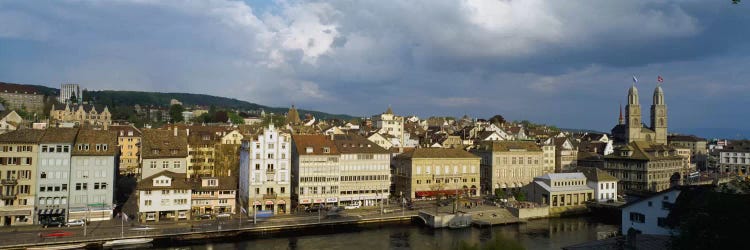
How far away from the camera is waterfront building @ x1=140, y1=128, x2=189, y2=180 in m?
66.0

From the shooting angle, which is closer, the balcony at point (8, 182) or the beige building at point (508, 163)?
the balcony at point (8, 182)

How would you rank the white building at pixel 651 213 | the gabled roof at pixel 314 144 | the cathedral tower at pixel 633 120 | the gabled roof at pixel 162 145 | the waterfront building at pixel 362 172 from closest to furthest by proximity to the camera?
the white building at pixel 651 213 < the gabled roof at pixel 162 145 < the gabled roof at pixel 314 144 < the waterfront building at pixel 362 172 < the cathedral tower at pixel 633 120

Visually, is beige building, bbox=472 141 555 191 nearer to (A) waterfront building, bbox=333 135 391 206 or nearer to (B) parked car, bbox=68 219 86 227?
(A) waterfront building, bbox=333 135 391 206

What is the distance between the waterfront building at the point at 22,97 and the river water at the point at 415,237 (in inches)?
6077

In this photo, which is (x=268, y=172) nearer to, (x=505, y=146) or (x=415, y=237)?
(x=415, y=237)

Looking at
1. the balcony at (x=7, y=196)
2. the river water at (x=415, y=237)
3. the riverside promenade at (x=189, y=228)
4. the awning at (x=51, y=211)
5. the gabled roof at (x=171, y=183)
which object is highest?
the gabled roof at (x=171, y=183)

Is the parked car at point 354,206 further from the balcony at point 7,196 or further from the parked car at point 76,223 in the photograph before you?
the balcony at point 7,196

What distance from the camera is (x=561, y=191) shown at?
260 ft

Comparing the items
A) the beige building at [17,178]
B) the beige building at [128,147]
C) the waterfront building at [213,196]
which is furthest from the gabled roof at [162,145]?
the beige building at [128,147]

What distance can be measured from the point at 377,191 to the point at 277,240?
21963mm

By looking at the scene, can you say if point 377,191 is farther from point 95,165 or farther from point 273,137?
point 95,165

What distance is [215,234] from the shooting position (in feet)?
189

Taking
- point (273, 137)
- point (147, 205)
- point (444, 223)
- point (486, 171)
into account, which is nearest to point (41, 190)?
point (147, 205)

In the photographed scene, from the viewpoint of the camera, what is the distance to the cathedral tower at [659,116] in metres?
148
